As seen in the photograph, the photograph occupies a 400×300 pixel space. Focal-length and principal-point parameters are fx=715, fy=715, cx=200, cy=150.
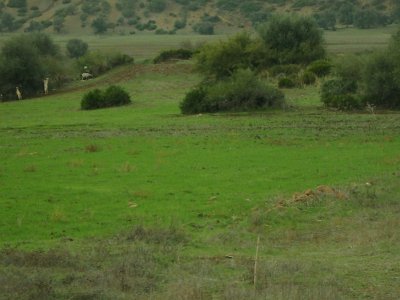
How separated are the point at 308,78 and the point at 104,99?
16876 mm

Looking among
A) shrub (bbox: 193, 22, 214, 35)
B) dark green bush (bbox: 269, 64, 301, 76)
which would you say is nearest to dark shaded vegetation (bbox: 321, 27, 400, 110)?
dark green bush (bbox: 269, 64, 301, 76)

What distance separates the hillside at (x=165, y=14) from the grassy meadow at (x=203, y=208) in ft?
309

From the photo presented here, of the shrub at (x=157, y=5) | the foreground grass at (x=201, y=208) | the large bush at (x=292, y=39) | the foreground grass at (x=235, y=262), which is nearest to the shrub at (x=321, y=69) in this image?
the large bush at (x=292, y=39)

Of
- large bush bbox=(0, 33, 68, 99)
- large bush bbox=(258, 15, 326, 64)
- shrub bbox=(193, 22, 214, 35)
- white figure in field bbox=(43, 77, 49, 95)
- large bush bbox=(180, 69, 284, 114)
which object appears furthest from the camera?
shrub bbox=(193, 22, 214, 35)

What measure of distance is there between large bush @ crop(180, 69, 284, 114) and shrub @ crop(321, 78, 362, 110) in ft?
10.4

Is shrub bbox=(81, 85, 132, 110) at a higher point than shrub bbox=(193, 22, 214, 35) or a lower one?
lower

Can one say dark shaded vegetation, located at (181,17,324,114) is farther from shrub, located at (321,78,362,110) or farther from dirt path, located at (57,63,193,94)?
dirt path, located at (57,63,193,94)

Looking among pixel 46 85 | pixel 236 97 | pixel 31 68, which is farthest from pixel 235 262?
pixel 46 85

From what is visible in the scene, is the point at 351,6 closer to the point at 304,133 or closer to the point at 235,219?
the point at 304,133

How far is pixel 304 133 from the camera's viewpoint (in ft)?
119

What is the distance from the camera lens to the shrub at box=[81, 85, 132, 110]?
54094 millimetres

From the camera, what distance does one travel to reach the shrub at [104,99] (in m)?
54.1

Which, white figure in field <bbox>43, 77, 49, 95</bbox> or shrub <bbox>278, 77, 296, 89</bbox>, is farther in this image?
white figure in field <bbox>43, 77, 49, 95</bbox>

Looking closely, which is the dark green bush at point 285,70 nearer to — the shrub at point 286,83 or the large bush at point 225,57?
the large bush at point 225,57
